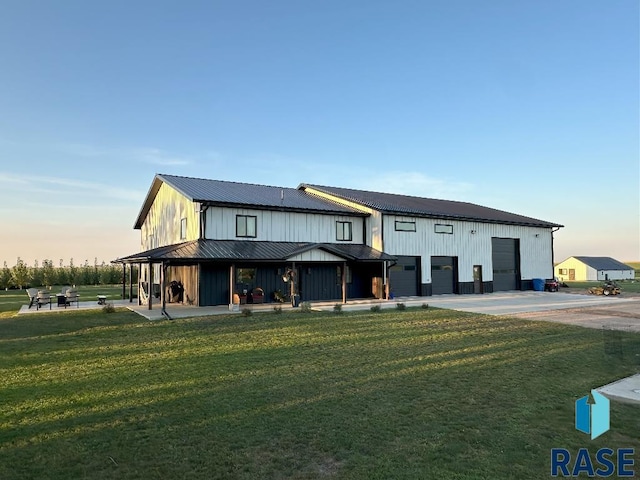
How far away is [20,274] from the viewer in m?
35.9

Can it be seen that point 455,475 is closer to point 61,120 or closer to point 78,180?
Answer: point 61,120

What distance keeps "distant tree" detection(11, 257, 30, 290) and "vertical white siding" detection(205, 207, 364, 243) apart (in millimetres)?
26376

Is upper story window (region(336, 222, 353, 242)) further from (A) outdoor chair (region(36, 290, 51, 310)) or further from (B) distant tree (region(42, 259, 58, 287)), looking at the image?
(B) distant tree (region(42, 259, 58, 287))

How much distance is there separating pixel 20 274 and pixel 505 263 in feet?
132

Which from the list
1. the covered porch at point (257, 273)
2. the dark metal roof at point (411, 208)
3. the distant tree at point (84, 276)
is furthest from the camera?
the distant tree at point (84, 276)

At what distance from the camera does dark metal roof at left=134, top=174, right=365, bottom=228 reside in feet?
67.6

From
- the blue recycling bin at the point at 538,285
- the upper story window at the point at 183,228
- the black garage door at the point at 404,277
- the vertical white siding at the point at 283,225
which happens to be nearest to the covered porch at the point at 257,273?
the vertical white siding at the point at 283,225

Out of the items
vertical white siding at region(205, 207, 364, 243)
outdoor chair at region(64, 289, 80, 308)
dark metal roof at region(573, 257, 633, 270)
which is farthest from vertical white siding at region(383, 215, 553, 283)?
dark metal roof at region(573, 257, 633, 270)

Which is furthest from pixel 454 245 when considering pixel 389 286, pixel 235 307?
pixel 235 307

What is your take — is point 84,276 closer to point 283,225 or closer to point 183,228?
point 183,228

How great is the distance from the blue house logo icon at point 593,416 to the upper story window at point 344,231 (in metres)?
18.7

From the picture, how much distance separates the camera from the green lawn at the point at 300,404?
4105 mm

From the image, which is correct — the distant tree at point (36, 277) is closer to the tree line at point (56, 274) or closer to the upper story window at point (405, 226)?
the tree line at point (56, 274)

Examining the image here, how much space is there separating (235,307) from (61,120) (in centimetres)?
1162
